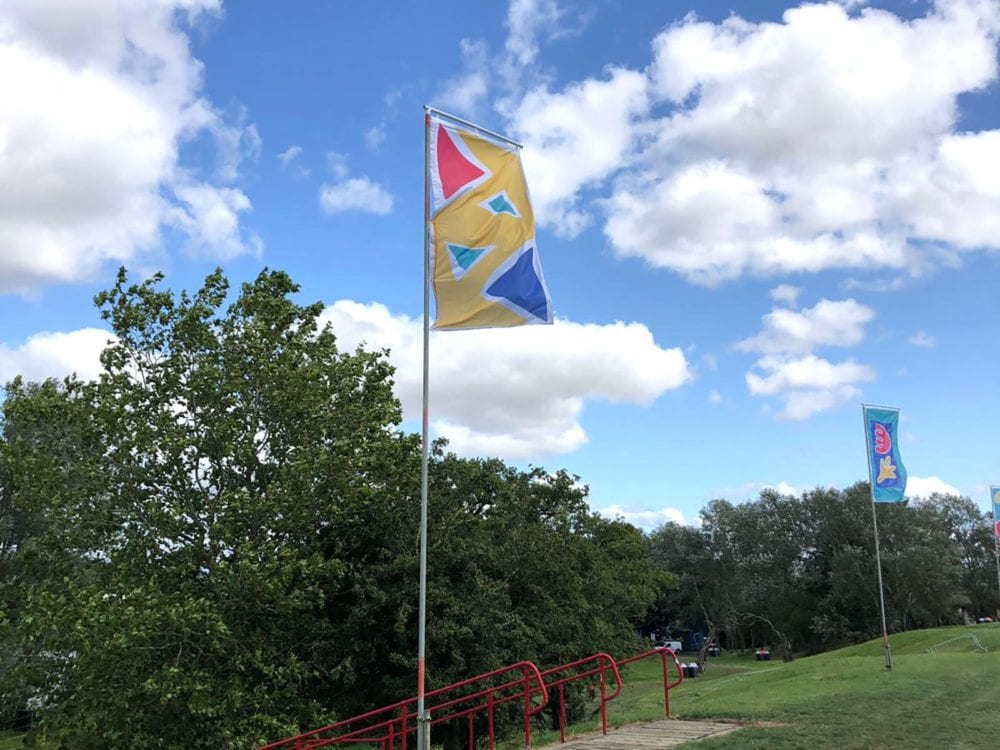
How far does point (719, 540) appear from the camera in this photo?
257 feet

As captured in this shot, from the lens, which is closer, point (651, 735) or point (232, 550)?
point (651, 735)

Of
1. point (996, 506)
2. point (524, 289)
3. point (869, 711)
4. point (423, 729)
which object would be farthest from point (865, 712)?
point (996, 506)

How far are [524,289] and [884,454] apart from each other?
16.1m

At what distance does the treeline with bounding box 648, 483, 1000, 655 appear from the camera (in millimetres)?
61250

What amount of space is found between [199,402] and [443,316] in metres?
10.5

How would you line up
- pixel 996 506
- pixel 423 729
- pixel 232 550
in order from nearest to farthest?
pixel 423 729, pixel 232 550, pixel 996 506

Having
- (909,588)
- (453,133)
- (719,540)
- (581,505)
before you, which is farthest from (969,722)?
(719,540)

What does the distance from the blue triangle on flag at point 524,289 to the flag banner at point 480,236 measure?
0.04ft

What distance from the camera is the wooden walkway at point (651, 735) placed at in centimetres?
1038

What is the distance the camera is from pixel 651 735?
36.7 ft

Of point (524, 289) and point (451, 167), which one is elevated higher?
point (451, 167)

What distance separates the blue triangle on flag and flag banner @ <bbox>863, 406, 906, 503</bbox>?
1519 centimetres

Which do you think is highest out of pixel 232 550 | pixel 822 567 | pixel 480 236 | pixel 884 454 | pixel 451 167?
pixel 451 167

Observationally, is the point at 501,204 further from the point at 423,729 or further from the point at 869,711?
the point at 869,711
